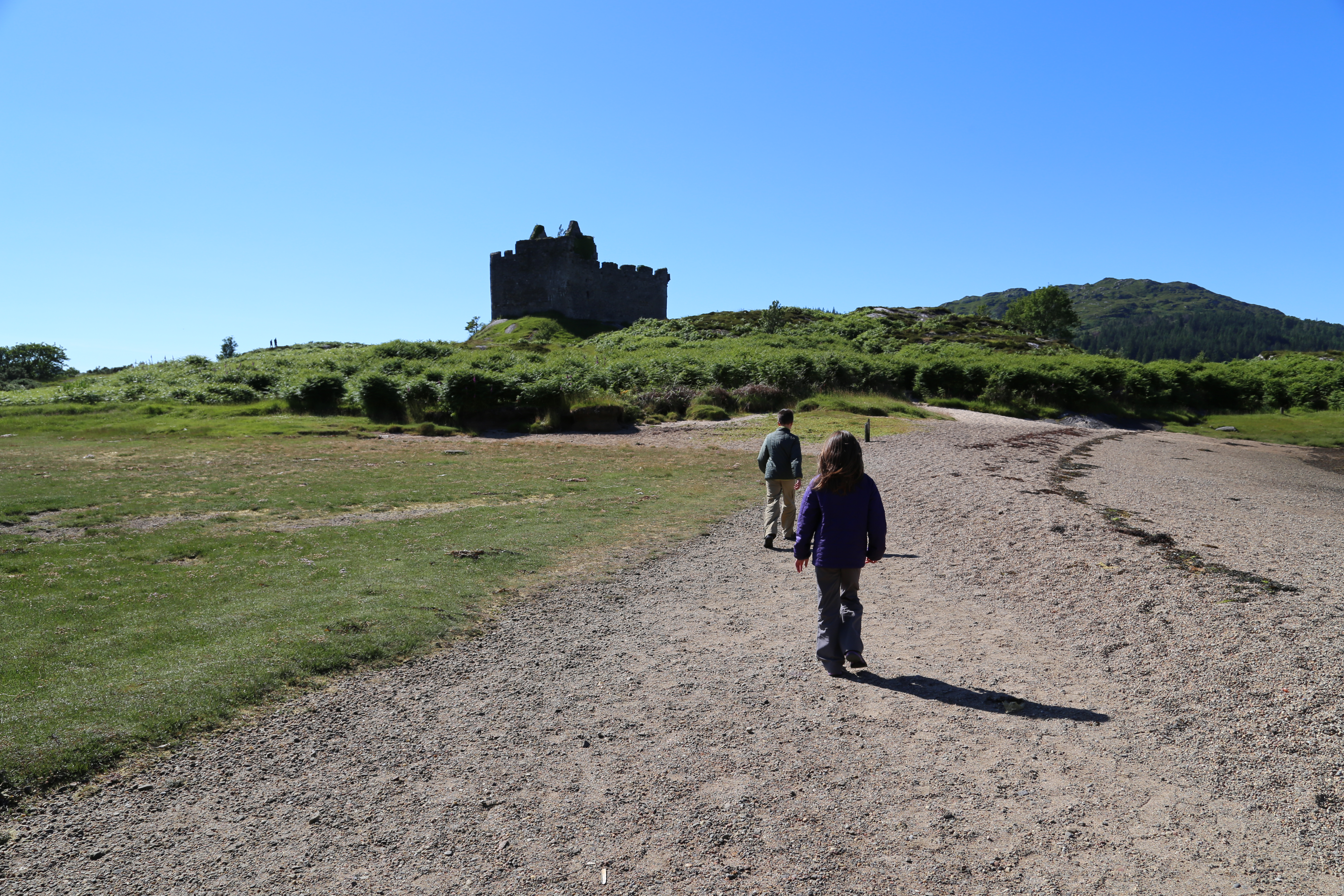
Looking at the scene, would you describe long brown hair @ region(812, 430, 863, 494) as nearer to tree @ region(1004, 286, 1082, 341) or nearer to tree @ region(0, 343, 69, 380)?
tree @ region(0, 343, 69, 380)

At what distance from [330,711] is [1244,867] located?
5.70m

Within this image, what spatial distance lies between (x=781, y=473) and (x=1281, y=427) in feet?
112

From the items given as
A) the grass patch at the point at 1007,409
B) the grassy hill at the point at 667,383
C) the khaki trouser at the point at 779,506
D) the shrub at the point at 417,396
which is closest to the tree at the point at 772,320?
the grassy hill at the point at 667,383

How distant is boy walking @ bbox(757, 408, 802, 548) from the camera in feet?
37.1

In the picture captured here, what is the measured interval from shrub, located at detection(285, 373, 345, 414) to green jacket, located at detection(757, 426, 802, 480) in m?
28.4

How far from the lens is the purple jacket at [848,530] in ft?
21.4

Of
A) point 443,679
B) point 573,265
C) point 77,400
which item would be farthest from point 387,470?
point 573,265

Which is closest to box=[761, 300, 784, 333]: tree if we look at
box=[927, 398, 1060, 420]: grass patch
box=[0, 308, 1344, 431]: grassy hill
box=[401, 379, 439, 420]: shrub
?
box=[0, 308, 1344, 431]: grassy hill

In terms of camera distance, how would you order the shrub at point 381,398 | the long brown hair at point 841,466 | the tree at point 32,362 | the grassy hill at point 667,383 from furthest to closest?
the tree at point 32,362
the shrub at point 381,398
the grassy hill at point 667,383
the long brown hair at point 841,466

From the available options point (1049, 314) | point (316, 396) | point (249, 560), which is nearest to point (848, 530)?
point (249, 560)

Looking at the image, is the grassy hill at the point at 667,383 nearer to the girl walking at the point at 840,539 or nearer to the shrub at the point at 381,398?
the shrub at the point at 381,398

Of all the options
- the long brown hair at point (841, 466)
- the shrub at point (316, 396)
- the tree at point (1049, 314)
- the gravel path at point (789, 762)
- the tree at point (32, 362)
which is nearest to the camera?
the gravel path at point (789, 762)

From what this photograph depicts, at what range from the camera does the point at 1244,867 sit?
3.71 meters

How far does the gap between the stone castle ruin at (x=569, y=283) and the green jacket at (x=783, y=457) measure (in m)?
73.2
